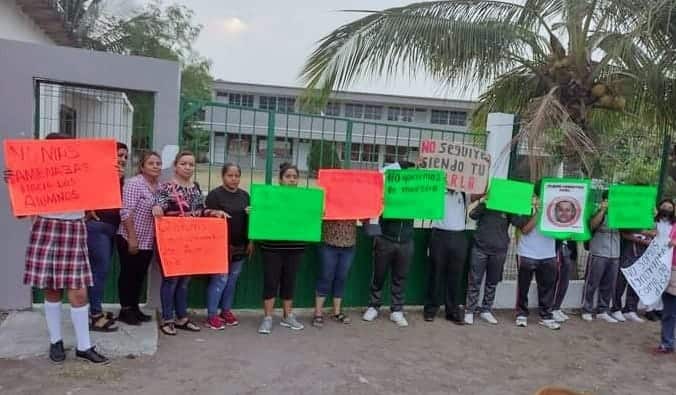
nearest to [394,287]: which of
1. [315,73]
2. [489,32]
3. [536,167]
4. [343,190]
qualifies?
[343,190]

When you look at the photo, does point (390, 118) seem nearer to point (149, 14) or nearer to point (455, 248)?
point (149, 14)

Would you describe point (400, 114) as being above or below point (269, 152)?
above

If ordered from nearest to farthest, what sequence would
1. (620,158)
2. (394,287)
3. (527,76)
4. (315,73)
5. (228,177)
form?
1. (228,177)
2. (394,287)
3. (315,73)
4. (620,158)
5. (527,76)

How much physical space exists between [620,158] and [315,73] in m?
3.79

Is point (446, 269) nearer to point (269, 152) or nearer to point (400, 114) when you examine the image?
point (269, 152)

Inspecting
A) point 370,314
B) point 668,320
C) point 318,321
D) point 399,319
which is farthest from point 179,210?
point 668,320

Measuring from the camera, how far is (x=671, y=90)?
6797mm

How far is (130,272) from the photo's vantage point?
Answer: 15.9 ft

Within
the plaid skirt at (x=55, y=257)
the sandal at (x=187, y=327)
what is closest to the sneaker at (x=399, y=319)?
the sandal at (x=187, y=327)

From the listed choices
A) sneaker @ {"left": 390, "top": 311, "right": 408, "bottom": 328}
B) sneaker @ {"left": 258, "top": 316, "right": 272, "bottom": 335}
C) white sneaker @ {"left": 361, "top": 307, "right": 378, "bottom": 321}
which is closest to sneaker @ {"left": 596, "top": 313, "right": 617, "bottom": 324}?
sneaker @ {"left": 390, "top": 311, "right": 408, "bottom": 328}

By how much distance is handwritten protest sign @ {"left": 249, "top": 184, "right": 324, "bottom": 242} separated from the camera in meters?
5.09

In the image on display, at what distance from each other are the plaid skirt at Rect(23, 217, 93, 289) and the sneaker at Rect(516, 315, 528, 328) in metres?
4.31

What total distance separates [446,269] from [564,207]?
144 centimetres

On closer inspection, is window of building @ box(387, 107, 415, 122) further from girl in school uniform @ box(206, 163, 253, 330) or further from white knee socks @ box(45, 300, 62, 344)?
white knee socks @ box(45, 300, 62, 344)
